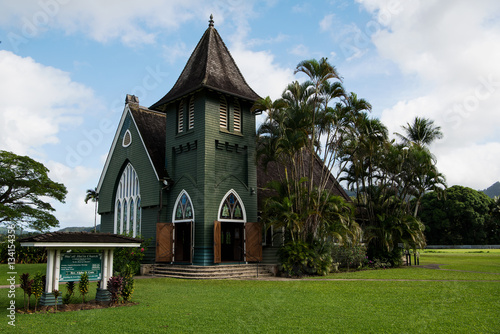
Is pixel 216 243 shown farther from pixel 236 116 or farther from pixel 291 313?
pixel 291 313

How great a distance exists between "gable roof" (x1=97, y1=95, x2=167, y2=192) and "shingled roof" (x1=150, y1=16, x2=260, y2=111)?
1.71 m

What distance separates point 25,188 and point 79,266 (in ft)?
65.6

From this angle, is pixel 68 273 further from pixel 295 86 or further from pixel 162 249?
pixel 295 86

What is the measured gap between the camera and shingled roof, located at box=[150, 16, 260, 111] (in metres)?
20.5

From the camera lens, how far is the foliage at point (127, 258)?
18.5 meters

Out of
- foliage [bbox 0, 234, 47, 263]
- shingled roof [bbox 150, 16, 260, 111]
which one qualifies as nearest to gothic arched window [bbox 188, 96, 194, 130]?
shingled roof [bbox 150, 16, 260, 111]

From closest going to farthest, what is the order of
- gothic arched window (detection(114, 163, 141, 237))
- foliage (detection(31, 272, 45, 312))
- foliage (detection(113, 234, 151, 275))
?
foliage (detection(31, 272, 45, 312)), foliage (detection(113, 234, 151, 275)), gothic arched window (detection(114, 163, 141, 237))

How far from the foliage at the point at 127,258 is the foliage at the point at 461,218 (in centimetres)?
5322

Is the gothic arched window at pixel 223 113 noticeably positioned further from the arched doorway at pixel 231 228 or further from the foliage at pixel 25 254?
the foliage at pixel 25 254

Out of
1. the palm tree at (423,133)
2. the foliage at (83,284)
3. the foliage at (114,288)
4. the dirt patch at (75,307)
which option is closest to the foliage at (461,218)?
the palm tree at (423,133)

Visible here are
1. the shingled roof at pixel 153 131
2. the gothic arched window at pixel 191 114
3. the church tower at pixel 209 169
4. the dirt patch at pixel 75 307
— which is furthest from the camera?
the shingled roof at pixel 153 131

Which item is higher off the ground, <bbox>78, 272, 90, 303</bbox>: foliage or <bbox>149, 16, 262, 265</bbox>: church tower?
<bbox>149, 16, 262, 265</bbox>: church tower

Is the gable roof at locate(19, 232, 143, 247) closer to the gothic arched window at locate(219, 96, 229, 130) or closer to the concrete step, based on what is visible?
the concrete step

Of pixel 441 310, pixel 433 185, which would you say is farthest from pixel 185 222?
pixel 433 185
